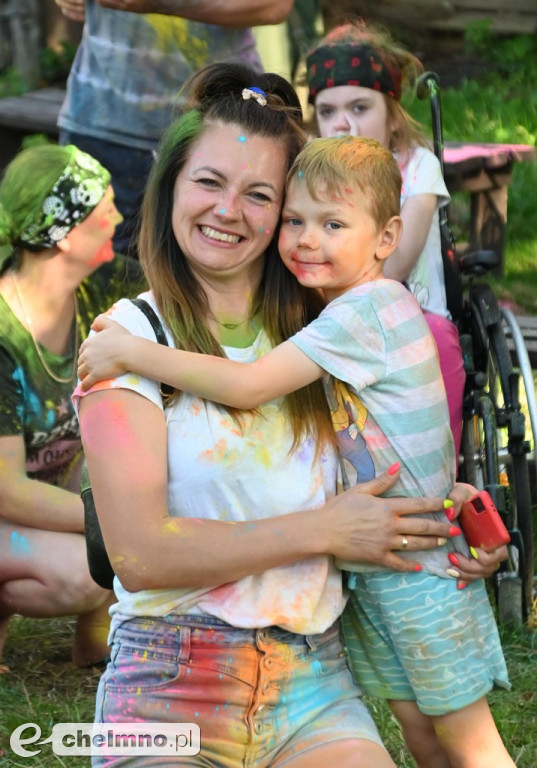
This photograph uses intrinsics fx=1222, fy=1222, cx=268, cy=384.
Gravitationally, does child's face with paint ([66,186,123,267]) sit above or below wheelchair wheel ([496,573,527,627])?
above

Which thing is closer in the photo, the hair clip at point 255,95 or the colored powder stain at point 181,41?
the hair clip at point 255,95

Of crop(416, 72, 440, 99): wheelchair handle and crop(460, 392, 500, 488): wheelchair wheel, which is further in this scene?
crop(416, 72, 440, 99): wheelchair handle

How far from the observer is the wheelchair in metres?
3.68

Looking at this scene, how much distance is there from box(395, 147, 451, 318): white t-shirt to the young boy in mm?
1674

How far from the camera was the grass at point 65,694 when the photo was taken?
10.2 feet

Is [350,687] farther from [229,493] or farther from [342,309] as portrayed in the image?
[342,309]

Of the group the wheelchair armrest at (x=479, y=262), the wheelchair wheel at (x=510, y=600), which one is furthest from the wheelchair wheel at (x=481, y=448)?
the wheelchair armrest at (x=479, y=262)

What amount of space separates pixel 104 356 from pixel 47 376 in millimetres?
1568

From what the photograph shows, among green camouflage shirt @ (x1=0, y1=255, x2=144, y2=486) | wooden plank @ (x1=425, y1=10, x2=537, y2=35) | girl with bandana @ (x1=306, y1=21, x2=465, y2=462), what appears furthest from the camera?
wooden plank @ (x1=425, y1=10, x2=537, y2=35)

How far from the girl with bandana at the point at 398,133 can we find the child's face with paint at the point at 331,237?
1.57 meters

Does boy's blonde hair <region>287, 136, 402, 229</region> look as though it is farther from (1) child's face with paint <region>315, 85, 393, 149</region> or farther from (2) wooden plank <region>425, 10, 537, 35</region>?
(2) wooden plank <region>425, 10, 537, 35</region>

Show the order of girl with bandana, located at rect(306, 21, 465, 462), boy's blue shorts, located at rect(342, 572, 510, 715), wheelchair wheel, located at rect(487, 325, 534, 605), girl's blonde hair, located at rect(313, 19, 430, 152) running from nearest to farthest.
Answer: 1. boy's blue shorts, located at rect(342, 572, 510, 715)
2. wheelchair wheel, located at rect(487, 325, 534, 605)
3. girl with bandana, located at rect(306, 21, 465, 462)
4. girl's blonde hair, located at rect(313, 19, 430, 152)

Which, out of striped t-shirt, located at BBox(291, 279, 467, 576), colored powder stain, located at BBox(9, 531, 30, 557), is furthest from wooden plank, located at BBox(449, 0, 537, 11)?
striped t-shirt, located at BBox(291, 279, 467, 576)

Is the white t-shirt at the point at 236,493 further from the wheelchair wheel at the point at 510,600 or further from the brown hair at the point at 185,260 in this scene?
the wheelchair wheel at the point at 510,600
